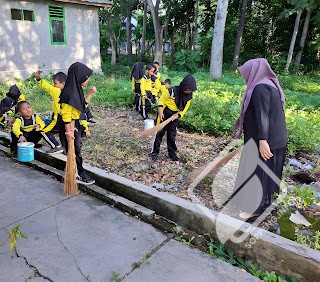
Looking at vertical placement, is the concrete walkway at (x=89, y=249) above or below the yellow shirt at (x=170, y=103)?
below

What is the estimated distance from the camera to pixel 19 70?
435 inches

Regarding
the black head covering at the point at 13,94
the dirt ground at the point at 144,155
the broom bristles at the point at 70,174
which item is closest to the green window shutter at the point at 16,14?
the black head covering at the point at 13,94

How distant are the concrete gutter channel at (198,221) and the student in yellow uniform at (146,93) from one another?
3444 mm

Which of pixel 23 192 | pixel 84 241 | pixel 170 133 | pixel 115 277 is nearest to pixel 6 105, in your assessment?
pixel 23 192

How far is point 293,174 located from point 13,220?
362 centimetres

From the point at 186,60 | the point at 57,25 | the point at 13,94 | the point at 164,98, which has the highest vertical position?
the point at 57,25

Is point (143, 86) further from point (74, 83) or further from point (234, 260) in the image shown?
point (234, 260)

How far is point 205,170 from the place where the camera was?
407cm

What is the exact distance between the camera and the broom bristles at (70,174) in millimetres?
3510

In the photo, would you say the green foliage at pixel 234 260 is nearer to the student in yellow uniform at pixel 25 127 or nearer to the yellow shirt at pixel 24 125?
the student in yellow uniform at pixel 25 127

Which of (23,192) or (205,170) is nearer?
(23,192)

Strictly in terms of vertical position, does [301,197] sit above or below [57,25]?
below

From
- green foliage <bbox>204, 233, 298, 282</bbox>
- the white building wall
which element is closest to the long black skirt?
green foliage <bbox>204, 233, 298, 282</bbox>

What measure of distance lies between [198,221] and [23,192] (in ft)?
7.35
